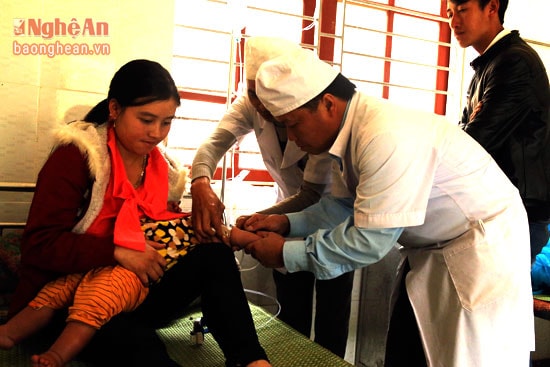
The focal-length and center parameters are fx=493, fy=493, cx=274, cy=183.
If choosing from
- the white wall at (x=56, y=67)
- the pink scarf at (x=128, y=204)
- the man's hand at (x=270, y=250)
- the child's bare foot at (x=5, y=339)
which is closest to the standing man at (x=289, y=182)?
the pink scarf at (x=128, y=204)

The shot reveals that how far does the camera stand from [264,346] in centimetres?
148

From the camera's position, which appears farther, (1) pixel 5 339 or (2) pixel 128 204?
(2) pixel 128 204

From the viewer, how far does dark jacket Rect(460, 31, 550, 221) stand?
1533 mm

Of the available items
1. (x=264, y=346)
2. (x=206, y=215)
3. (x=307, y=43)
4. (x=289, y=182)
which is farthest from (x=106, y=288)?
(x=307, y=43)

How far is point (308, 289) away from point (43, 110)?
44.8 inches

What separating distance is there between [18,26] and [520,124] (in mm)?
1714

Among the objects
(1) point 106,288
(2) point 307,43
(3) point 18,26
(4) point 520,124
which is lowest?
(1) point 106,288

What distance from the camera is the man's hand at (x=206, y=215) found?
1.38 metres

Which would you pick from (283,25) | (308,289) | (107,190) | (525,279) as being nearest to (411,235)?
(525,279)

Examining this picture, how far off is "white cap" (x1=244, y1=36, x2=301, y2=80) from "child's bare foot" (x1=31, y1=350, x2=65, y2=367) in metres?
0.91

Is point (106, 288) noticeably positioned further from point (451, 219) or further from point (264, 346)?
point (451, 219)

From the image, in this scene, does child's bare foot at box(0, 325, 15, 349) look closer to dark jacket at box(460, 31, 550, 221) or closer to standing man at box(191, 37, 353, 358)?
standing man at box(191, 37, 353, 358)

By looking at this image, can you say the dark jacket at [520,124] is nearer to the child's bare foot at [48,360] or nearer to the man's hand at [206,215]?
the man's hand at [206,215]

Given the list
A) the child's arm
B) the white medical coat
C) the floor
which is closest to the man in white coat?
the white medical coat
